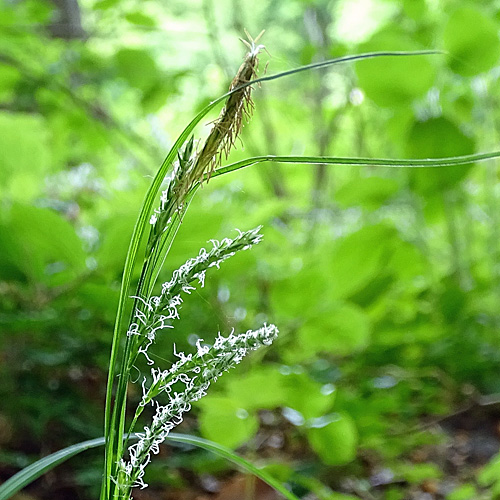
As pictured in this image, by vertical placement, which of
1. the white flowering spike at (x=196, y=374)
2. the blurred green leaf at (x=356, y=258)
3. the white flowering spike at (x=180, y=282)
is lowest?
the white flowering spike at (x=196, y=374)

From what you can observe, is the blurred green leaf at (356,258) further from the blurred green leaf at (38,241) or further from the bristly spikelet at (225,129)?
the bristly spikelet at (225,129)

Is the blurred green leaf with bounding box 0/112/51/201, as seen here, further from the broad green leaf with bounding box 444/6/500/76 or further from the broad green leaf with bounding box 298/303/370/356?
the broad green leaf with bounding box 444/6/500/76

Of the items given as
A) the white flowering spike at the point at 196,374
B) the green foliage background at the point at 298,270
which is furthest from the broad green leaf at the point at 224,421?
the white flowering spike at the point at 196,374

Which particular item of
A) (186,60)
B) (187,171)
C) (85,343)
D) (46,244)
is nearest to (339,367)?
(85,343)

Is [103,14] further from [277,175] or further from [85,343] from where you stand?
[85,343]

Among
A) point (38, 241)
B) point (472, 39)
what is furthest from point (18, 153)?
point (472, 39)
